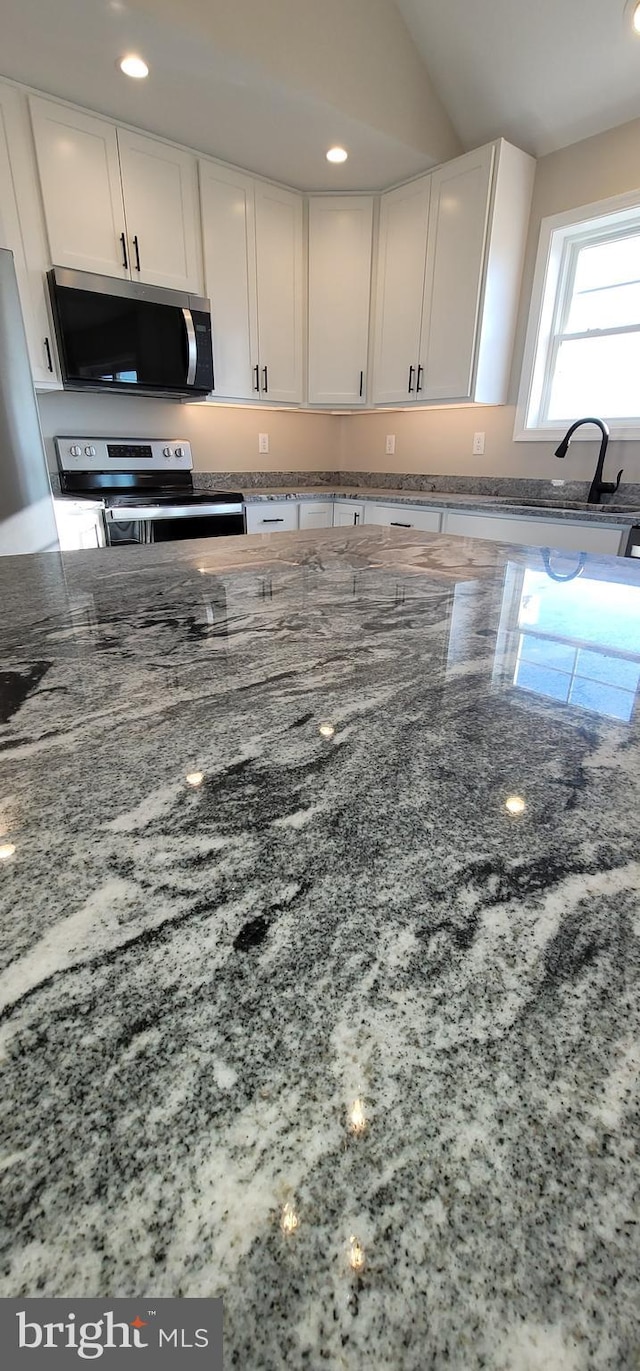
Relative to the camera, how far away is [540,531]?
251 cm

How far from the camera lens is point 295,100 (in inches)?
91.1

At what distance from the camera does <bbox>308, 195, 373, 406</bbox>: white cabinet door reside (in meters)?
3.21

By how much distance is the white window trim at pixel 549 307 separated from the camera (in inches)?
103

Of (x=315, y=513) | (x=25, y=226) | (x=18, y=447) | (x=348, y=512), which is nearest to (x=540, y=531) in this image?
(x=348, y=512)

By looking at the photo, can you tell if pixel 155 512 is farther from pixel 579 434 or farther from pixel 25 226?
pixel 579 434

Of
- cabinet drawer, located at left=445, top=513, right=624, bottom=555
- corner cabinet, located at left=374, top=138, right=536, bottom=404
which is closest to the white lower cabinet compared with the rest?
cabinet drawer, located at left=445, top=513, right=624, bottom=555

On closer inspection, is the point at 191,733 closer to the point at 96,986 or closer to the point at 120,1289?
the point at 96,986

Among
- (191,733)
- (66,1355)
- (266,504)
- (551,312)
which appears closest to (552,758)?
(191,733)

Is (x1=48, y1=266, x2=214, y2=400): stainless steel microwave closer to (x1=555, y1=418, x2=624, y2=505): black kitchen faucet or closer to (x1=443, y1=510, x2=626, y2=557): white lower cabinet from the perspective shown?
(x1=443, y1=510, x2=626, y2=557): white lower cabinet

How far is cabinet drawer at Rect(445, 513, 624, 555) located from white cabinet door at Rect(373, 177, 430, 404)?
0.97 m

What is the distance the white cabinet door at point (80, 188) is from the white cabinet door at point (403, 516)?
1.62m

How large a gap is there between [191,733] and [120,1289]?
34cm

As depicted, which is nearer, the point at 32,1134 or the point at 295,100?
the point at 32,1134

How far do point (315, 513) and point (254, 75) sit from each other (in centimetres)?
177
